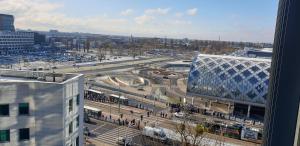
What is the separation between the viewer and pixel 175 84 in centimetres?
9075

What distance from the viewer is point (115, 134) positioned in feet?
149

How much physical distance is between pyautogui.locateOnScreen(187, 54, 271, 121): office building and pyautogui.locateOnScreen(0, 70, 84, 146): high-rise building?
41.7 m

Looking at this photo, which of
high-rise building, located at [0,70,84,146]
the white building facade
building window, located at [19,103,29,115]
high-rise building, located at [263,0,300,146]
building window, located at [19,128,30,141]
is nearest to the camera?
high-rise building, located at [263,0,300,146]

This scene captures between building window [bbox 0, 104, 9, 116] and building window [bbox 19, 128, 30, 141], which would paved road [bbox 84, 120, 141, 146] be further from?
building window [bbox 0, 104, 9, 116]

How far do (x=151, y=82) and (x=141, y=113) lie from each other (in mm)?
36048

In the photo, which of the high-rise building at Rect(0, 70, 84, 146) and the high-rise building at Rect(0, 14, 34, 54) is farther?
the high-rise building at Rect(0, 14, 34, 54)

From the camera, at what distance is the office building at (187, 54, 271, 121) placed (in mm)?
57406

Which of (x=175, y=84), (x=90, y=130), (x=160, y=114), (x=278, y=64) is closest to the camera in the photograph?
(x=278, y=64)

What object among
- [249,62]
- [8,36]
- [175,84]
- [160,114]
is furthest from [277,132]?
[8,36]

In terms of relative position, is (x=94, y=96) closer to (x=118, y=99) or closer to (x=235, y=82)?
(x=118, y=99)

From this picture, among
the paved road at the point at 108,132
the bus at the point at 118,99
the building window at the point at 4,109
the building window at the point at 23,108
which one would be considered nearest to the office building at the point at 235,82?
the bus at the point at 118,99

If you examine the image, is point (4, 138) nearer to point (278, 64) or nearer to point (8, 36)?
point (278, 64)

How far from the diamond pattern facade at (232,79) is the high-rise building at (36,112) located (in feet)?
137

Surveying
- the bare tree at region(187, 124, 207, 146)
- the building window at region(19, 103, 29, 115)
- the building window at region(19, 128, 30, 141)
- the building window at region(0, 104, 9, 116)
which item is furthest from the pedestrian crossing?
the building window at region(0, 104, 9, 116)
